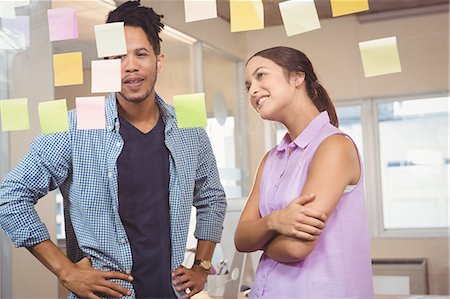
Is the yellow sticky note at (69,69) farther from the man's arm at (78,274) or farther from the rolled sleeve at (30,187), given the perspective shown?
the man's arm at (78,274)

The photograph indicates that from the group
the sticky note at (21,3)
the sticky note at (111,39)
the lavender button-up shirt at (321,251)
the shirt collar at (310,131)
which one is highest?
the sticky note at (21,3)

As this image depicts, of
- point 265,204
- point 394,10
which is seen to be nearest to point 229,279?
point 265,204

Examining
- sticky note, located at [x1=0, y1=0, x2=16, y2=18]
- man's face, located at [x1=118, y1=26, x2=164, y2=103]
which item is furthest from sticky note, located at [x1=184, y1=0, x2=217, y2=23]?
sticky note, located at [x1=0, y1=0, x2=16, y2=18]

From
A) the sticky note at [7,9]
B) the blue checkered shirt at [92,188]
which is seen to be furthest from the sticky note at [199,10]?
the sticky note at [7,9]

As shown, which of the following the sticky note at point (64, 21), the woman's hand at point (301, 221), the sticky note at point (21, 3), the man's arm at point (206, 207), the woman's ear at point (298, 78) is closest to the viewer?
the woman's hand at point (301, 221)

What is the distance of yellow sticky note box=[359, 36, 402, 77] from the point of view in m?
1.42

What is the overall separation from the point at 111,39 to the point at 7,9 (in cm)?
48

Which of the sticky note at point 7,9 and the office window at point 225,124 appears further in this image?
the sticky note at point 7,9

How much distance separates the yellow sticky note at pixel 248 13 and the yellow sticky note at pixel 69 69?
399 mm

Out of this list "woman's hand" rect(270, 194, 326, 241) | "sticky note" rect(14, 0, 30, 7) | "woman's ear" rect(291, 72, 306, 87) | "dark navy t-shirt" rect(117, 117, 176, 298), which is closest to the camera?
"woman's hand" rect(270, 194, 326, 241)

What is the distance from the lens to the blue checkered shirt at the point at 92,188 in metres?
1.42

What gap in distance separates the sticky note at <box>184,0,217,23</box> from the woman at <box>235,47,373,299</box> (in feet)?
0.80

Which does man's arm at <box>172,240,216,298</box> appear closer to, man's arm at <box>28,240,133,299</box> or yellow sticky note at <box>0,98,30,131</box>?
man's arm at <box>28,240,133,299</box>

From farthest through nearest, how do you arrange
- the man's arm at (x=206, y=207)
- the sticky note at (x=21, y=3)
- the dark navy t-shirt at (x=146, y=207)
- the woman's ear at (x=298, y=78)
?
the sticky note at (x=21, y=3) → the man's arm at (x=206, y=207) → the dark navy t-shirt at (x=146, y=207) → the woman's ear at (x=298, y=78)
